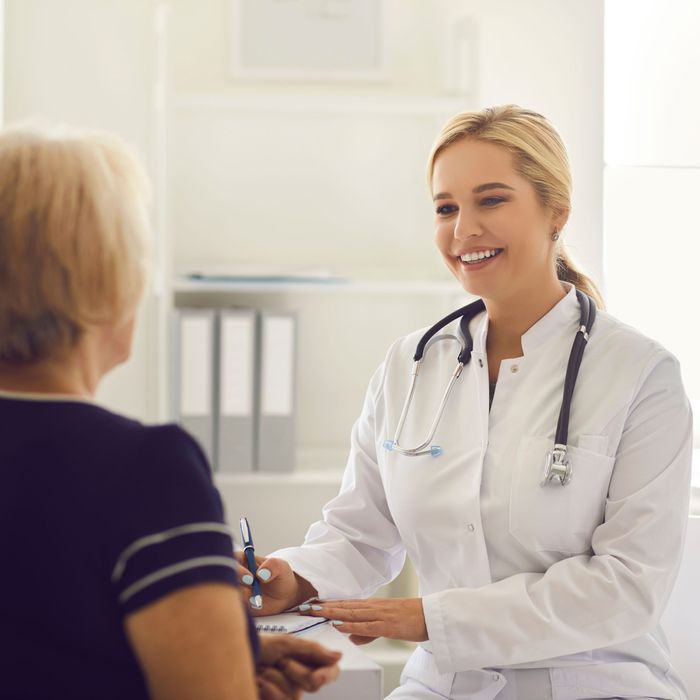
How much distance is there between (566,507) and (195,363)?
116 cm

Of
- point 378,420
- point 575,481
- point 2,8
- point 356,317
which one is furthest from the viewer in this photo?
point 356,317

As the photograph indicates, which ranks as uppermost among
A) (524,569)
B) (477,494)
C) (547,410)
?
(547,410)

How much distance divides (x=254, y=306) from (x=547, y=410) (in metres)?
1.32

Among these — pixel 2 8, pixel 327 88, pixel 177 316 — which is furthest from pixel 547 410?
pixel 2 8

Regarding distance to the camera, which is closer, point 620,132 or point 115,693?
point 115,693

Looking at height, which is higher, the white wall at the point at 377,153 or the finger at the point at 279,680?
the white wall at the point at 377,153

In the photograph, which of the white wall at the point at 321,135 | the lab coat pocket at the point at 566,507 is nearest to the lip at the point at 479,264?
the lab coat pocket at the point at 566,507

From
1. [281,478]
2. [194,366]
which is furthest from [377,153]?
[281,478]

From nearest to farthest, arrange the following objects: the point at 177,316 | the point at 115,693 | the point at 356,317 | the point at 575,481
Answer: the point at 115,693 → the point at 575,481 → the point at 177,316 → the point at 356,317

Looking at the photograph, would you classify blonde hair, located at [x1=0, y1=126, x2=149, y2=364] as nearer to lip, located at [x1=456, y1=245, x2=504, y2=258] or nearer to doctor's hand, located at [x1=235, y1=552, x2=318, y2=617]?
doctor's hand, located at [x1=235, y1=552, x2=318, y2=617]

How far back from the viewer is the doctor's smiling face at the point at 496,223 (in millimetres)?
1732

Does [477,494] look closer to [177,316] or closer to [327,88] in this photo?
[177,316]

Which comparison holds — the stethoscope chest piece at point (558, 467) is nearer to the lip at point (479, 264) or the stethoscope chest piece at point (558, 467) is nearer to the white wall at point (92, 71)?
the lip at point (479, 264)

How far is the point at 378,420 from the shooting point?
1.81 m
